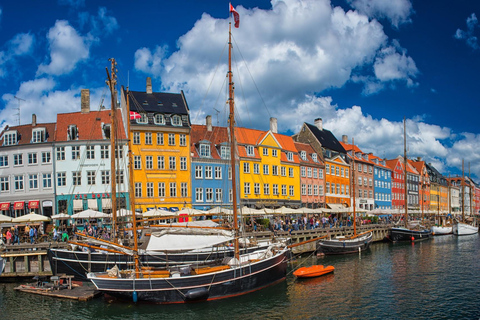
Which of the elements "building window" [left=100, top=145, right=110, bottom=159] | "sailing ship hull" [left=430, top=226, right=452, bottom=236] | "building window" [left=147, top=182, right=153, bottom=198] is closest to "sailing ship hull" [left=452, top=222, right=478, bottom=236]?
"sailing ship hull" [left=430, top=226, right=452, bottom=236]

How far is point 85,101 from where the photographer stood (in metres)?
56.0

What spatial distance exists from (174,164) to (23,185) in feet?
59.9

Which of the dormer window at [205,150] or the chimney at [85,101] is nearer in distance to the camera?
the chimney at [85,101]

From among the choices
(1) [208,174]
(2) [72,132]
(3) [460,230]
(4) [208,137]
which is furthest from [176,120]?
(3) [460,230]

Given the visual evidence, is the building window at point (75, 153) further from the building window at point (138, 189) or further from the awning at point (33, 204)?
the building window at point (138, 189)

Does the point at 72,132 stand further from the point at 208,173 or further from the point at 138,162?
the point at 208,173

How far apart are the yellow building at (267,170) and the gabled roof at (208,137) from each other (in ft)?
8.69

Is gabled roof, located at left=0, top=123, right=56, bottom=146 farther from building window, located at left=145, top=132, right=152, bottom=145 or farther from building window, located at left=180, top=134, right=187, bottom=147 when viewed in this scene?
building window, located at left=180, top=134, right=187, bottom=147

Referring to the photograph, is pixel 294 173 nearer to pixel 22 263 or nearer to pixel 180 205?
pixel 180 205

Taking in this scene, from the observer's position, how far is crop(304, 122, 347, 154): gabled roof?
76.9 m

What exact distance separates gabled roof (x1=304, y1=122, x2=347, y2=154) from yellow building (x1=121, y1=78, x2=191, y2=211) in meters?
28.9

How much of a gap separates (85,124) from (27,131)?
721cm

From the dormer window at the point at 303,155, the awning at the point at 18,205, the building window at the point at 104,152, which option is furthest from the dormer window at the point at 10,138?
the dormer window at the point at 303,155

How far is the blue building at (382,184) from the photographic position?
93062 mm
